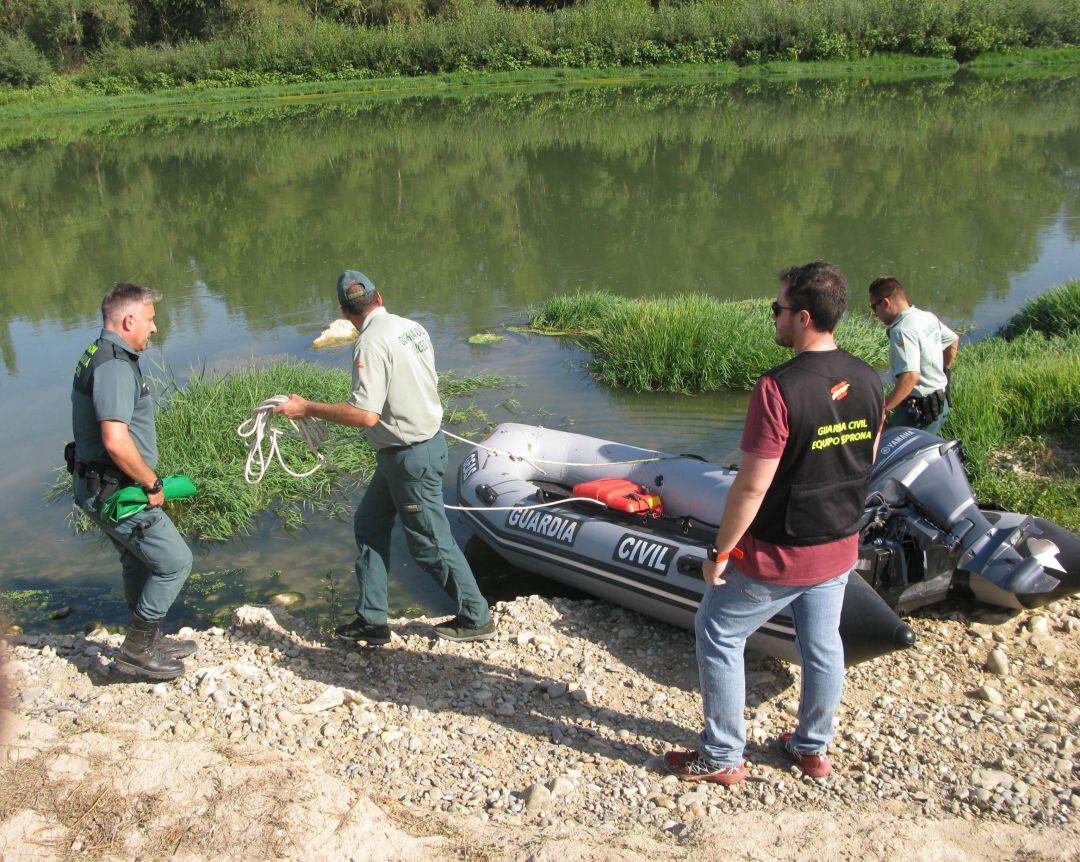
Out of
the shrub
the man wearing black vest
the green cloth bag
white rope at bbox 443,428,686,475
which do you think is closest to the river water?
white rope at bbox 443,428,686,475

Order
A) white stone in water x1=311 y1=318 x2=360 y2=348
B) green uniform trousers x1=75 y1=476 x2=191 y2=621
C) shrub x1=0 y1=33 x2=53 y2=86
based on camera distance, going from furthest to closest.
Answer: shrub x1=0 y1=33 x2=53 y2=86 < white stone in water x1=311 y1=318 x2=360 y2=348 < green uniform trousers x1=75 y1=476 x2=191 y2=621

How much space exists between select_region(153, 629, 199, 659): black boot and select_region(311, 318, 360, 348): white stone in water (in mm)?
5947

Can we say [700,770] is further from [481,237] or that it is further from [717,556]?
[481,237]

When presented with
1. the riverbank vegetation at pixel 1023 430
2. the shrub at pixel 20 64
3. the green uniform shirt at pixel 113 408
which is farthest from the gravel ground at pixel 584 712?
the shrub at pixel 20 64

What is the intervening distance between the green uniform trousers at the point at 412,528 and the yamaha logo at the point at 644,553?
2.37 feet

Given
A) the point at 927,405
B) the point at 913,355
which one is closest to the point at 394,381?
the point at 913,355

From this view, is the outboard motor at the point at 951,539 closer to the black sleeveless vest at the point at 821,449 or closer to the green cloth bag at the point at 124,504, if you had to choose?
the black sleeveless vest at the point at 821,449

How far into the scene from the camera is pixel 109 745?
129 inches

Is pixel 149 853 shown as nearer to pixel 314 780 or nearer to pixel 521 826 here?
pixel 314 780

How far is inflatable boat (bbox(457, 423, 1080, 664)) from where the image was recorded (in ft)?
13.7

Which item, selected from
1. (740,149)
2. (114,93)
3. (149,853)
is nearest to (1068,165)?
(740,149)

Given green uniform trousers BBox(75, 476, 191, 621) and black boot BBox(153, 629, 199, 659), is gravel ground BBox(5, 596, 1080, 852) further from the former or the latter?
green uniform trousers BBox(75, 476, 191, 621)

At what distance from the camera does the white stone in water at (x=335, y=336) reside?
9.99 metres

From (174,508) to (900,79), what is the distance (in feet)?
Result: 98.1
